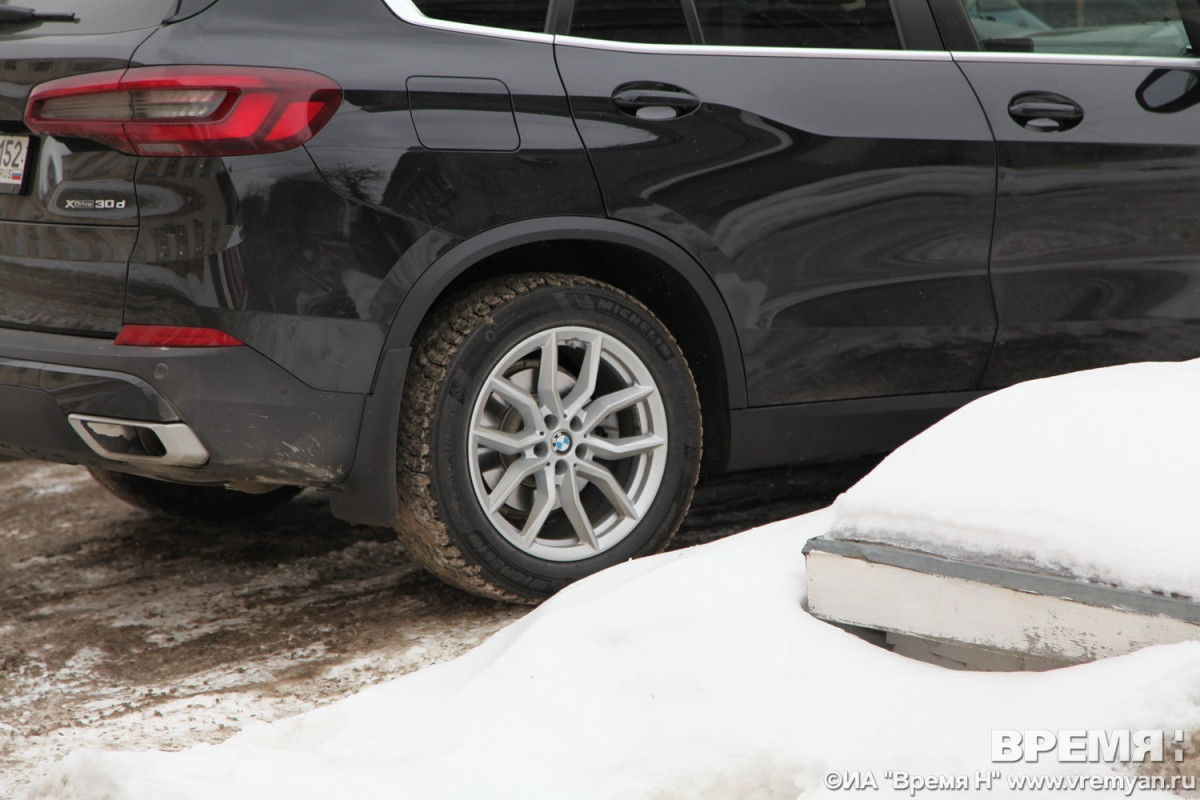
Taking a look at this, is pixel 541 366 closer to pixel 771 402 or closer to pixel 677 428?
pixel 677 428

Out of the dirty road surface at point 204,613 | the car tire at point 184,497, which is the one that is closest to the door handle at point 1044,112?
the dirty road surface at point 204,613

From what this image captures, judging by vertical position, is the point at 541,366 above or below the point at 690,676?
above

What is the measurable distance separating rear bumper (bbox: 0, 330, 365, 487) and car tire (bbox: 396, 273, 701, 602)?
24cm

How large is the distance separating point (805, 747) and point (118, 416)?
165 centimetres

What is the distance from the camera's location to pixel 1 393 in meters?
2.97

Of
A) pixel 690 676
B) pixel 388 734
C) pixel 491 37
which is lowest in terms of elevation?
pixel 388 734

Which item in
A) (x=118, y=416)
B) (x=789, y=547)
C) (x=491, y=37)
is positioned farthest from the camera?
(x=491, y=37)

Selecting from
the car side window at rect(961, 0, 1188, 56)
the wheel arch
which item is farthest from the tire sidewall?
the car side window at rect(961, 0, 1188, 56)

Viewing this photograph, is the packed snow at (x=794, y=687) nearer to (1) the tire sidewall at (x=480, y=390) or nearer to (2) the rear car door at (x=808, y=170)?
(1) the tire sidewall at (x=480, y=390)

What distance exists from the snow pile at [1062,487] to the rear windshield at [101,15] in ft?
5.95

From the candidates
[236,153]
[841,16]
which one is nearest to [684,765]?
[236,153]

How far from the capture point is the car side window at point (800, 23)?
133 inches

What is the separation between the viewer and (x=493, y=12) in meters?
3.13

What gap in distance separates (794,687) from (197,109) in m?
1.71
